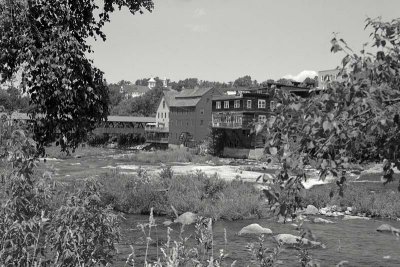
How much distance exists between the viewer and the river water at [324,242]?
16766 mm

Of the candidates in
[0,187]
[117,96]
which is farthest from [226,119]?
[117,96]

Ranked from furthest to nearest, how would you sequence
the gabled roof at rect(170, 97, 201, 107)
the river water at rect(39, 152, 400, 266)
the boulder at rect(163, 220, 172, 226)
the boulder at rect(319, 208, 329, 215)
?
the gabled roof at rect(170, 97, 201, 107) → the boulder at rect(319, 208, 329, 215) → the boulder at rect(163, 220, 172, 226) → the river water at rect(39, 152, 400, 266)

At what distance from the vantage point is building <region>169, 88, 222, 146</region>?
3418 inches

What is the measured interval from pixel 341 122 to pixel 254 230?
18460 millimetres

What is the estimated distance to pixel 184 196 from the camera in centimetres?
2638

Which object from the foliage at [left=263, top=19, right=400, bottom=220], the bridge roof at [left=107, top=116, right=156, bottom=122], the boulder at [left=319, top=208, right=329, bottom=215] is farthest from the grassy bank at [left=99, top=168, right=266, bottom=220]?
the bridge roof at [left=107, top=116, right=156, bottom=122]

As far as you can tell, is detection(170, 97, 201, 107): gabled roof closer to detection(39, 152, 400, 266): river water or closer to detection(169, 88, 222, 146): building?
detection(169, 88, 222, 146): building

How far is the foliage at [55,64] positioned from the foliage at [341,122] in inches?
269

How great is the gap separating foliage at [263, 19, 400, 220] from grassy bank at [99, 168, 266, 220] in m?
20.2

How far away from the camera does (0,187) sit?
5477 mm

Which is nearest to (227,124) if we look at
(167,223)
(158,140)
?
(158,140)

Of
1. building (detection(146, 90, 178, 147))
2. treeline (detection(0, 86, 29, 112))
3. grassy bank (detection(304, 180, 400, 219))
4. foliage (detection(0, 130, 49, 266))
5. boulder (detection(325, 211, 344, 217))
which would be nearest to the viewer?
foliage (detection(0, 130, 49, 266))

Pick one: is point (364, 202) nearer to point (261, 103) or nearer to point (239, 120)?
point (261, 103)

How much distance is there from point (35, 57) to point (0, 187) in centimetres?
513
